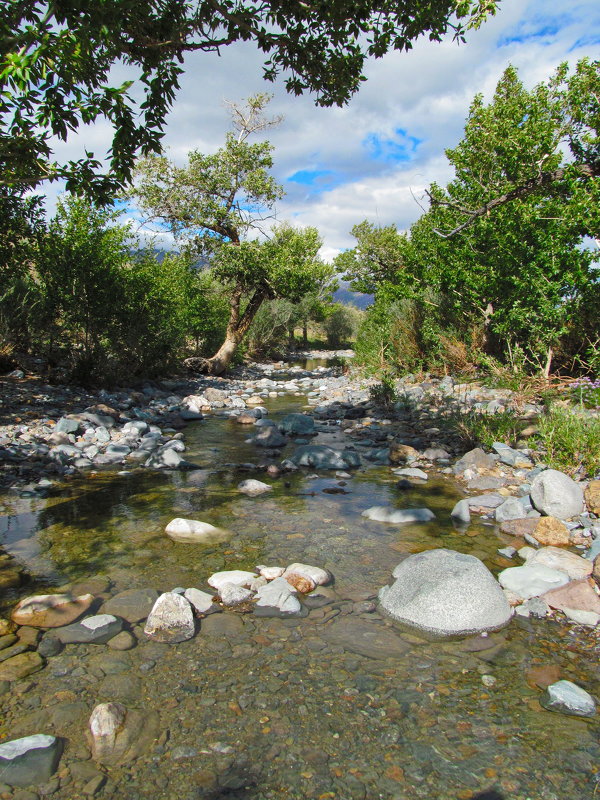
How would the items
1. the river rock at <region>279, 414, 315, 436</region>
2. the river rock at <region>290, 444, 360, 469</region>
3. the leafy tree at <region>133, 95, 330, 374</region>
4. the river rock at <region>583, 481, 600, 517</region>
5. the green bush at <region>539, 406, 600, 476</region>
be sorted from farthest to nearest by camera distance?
the leafy tree at <region>133, 95, 330, 374</region> < the river rock at <region>279, 414, 315, 436</region> < the river rock at <region>290, 444, 360, 469</region> < the green bush at <region>539, 406, 600, 476</region> < the river rock at <region>583, 481, 600, 517</region>

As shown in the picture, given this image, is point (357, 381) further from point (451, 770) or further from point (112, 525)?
point (451, 770)

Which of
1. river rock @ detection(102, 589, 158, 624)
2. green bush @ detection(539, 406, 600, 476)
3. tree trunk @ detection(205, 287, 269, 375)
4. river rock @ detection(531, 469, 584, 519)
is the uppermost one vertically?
tree trunk @ detection(205, 287, 269, 375)

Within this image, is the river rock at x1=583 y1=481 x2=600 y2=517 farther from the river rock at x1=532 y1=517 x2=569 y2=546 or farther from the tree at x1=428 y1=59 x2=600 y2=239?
the tree at x1=428 y1=59 x2=600 y2=239

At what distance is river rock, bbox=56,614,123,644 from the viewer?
10.1ft

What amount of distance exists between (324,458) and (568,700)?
5.00 m

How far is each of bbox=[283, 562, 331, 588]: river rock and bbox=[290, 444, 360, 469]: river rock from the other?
3.37 metres

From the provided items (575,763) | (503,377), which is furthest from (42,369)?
(575,763)

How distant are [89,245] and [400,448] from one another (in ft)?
25.9

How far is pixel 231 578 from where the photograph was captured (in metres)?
3.82

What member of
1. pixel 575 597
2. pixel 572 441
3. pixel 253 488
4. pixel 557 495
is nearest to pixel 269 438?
pixel 253 488

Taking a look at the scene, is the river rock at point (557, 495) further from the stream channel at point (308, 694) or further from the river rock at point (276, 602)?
the river rock at point (276, 602)

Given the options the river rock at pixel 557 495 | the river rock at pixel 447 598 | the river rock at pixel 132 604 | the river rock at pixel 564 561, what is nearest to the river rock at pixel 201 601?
the river rock at pixel 132 604

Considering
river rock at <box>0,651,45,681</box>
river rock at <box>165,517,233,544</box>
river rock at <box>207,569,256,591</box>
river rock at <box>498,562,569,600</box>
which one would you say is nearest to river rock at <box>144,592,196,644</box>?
river rock at <box>207,569,256,591</box>

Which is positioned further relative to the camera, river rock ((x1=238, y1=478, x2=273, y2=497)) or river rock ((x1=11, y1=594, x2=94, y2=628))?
river rock ((x1=238, y1=478, x2=273, y2=497))
